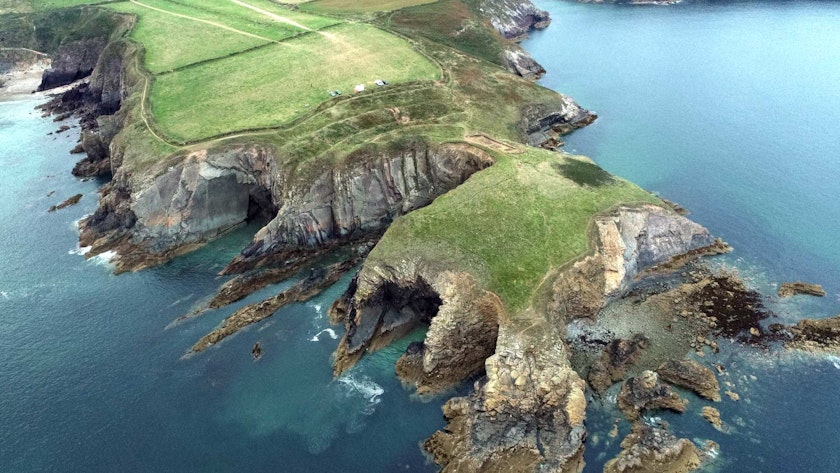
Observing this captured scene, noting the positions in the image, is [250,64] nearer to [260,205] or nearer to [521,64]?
[260,205]

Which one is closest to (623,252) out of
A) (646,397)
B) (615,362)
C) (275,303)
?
(615,362)

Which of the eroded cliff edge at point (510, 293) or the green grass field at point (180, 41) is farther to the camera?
the green grass field at point (180, 41)

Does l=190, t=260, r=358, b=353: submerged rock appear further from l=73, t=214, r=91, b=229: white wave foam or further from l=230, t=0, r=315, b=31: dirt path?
l=230, t=0, r=315, b=31: dirt path

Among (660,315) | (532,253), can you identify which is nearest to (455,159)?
(532,253)

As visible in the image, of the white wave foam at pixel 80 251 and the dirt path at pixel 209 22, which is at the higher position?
the dirt path at pixel 209 22

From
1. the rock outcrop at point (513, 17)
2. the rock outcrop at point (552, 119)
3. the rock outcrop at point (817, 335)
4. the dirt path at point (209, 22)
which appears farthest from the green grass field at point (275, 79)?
the rock outcrop at point (817, 335)

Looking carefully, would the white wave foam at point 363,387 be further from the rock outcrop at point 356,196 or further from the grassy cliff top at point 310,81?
the grassy cliff top at point 310,81

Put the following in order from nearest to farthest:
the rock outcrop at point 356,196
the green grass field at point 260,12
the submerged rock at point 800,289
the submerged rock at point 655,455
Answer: the submerged rock at point 655,455
the submerged rock at point 800,289
the rock outcrop at point 356,196
the green grass field at point 260,12

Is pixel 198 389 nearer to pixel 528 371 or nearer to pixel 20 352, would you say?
pixel 20 352
